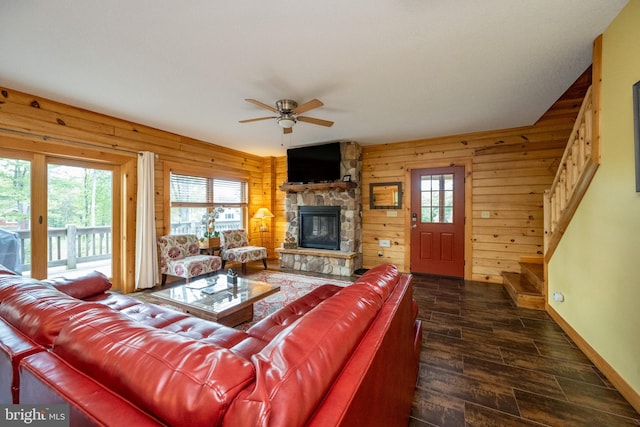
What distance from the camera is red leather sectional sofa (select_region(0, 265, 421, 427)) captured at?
1.96ft

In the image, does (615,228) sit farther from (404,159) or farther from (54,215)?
(54,215)

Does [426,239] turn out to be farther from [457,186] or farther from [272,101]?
[272,101]

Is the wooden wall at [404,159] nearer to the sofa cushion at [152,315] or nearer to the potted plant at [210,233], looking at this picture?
the potted plant at [210,233]

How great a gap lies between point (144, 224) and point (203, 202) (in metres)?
1.30

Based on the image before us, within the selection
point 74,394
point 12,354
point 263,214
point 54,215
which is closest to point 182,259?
point 54,215

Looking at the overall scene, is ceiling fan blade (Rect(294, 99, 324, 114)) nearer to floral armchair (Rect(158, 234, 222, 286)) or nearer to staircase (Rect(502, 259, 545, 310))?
floral armchair (Rect(158, 234, 222, 286))

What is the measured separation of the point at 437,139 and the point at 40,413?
5.13m

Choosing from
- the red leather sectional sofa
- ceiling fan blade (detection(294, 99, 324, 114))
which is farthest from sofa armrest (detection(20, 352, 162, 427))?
ceiling fan blade (detection(294, 99, 324, 114))

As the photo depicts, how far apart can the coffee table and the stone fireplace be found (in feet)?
7.21

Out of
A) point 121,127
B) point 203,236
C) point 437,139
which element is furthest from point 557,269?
point 121,127

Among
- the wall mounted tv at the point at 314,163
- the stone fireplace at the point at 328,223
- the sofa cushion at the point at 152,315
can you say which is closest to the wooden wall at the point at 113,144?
the wall mounted tv at the point at 314,163

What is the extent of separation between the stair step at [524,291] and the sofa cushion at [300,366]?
3155 millimetres

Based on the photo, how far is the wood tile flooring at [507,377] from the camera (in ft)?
5.06

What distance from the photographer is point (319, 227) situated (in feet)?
17.4
